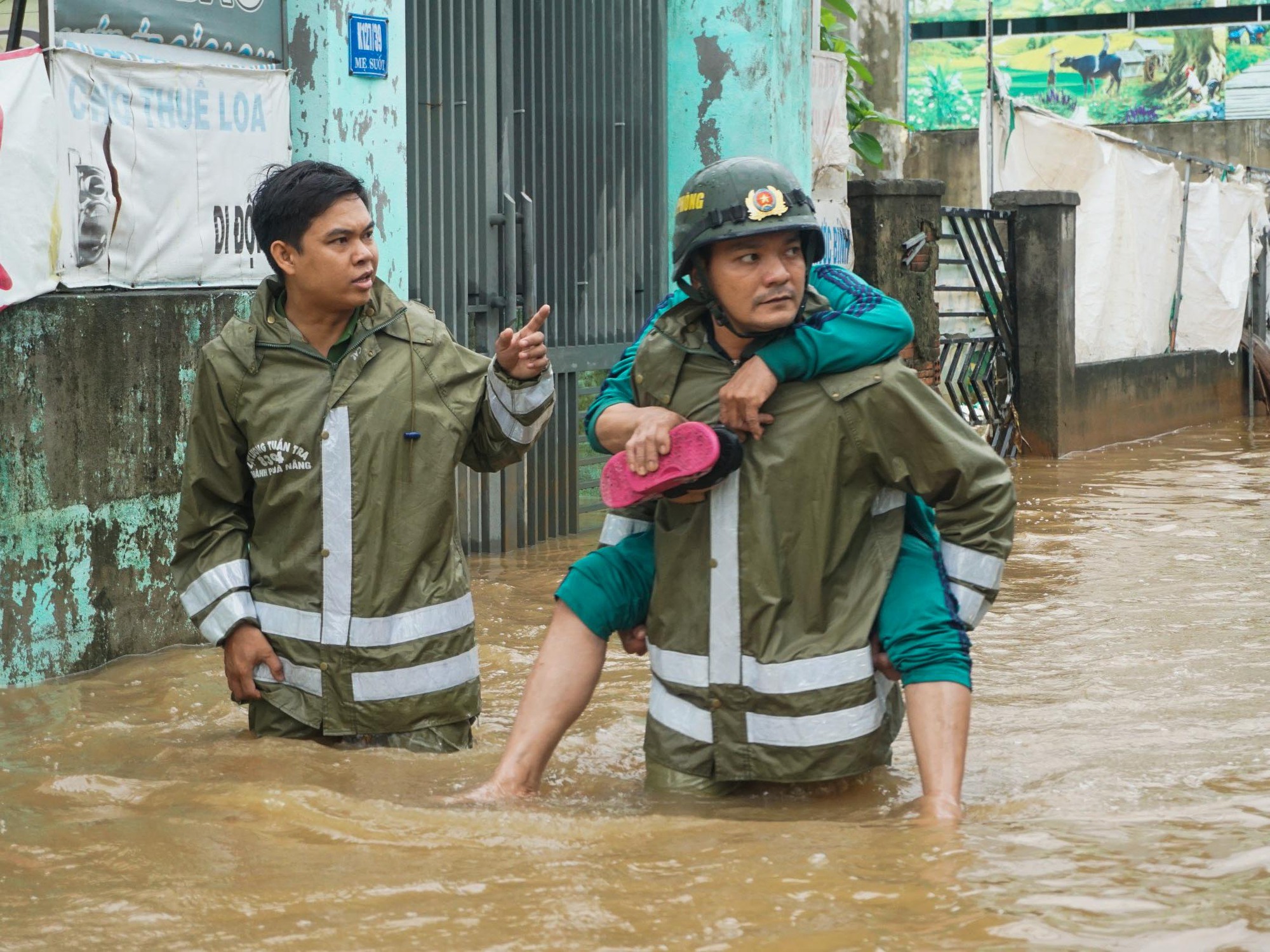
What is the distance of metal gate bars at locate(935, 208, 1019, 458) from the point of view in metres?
13.4

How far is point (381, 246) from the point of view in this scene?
7.35m

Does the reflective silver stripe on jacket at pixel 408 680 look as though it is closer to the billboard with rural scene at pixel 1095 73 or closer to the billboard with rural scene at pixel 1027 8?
the billboard with rural scene at pixel 1095 73

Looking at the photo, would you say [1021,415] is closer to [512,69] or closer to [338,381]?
[512,69]

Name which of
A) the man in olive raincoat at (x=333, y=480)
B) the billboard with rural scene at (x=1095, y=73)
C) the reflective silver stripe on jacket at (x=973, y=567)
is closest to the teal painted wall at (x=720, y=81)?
the man in olive raincoat at (x=333, y=480)

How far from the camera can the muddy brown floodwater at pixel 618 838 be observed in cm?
301

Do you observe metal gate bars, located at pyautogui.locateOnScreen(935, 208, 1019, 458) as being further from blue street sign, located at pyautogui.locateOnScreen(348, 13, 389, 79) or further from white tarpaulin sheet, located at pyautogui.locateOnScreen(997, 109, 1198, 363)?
blue street sign, located at pyautogui.locateOnScreen(348, 13, 389, 79)

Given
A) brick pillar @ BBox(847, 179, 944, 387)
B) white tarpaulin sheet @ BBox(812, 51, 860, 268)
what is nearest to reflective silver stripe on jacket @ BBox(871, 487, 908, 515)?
white tarpaulin sheet @ BBox(812, 51, 860, 268)

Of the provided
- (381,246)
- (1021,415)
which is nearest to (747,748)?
(381,246)

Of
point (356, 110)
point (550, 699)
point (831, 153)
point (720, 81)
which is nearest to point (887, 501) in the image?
point (550, 699)

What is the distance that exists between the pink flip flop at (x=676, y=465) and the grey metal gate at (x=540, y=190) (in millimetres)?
4349

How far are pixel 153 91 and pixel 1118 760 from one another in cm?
405

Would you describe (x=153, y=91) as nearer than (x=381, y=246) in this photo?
Yes

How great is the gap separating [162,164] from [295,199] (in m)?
2.26

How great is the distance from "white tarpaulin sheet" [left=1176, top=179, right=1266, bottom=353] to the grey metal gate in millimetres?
8846
